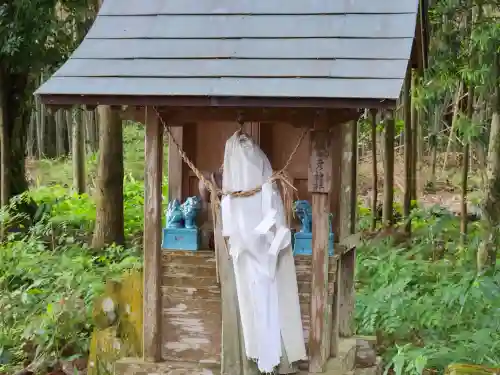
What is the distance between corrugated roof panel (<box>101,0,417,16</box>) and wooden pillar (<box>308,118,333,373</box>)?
92cm

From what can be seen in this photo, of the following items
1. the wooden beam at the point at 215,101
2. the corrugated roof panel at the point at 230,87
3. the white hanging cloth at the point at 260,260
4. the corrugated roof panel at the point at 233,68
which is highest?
the corrugated roof panel at the point at 233,68

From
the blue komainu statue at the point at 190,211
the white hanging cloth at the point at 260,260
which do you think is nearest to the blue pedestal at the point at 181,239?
the blue komainu statue at the point at 190,211

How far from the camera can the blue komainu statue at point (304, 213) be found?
17.7 feet

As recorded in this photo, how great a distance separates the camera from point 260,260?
5.02 metres

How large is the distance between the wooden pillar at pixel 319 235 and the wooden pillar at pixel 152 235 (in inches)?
44.7

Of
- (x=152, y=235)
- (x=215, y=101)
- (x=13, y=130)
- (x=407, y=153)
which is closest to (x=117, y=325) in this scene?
(x=152, y=235)

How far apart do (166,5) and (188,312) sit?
7.80 feet

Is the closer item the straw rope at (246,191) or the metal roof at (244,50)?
the metal roof at (244,50)

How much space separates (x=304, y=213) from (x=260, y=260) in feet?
1.98

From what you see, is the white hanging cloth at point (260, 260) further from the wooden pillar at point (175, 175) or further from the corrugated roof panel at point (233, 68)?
the wooden pillar at point (175, 175)

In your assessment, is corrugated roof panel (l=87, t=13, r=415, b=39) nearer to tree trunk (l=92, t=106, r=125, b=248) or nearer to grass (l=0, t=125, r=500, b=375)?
grass (l=0, t=125, r=500, b=375)

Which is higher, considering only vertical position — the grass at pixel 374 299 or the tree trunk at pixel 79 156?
the tree trunk at pixel 79 156

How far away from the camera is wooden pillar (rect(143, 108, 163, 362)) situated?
17.0 feet

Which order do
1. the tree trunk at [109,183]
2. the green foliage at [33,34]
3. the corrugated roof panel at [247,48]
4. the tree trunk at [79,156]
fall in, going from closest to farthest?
the corrugated roof panel at [247,48], the green foliage at [33,34], the tree trunk at [109,183], the tree trunk at [79,156]
